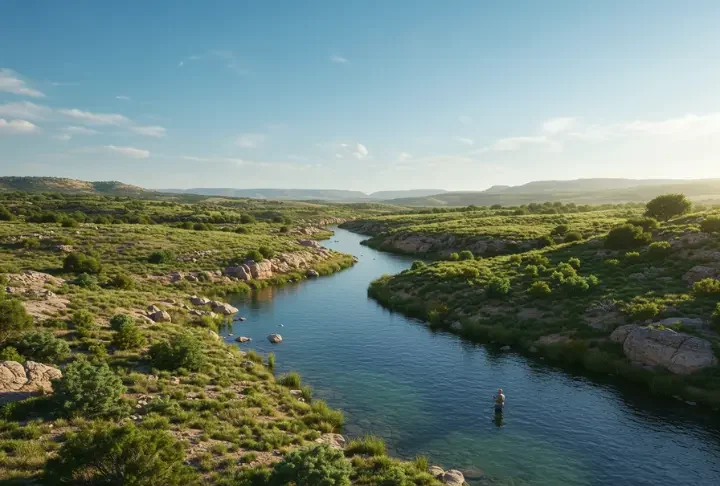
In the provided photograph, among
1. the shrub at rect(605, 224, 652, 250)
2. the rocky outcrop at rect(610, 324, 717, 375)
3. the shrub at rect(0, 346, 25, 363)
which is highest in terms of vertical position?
the shrub at rect(605, 224, 652, 250)

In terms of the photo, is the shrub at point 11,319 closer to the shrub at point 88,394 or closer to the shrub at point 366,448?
the shrub at point 88,394

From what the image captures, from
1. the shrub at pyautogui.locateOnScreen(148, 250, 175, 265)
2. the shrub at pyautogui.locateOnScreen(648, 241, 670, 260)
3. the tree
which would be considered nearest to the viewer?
the shrub at pyautogui.locateOnScreen(648, 241, 670, 260)

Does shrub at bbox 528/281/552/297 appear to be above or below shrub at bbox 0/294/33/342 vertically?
below

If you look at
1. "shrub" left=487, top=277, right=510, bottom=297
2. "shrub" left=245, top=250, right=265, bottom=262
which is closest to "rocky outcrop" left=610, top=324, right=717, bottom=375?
"shrub" left=487, top=277, right=510, bottom=297

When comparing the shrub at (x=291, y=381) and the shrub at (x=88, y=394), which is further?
the shrub at (x=291, y=381)

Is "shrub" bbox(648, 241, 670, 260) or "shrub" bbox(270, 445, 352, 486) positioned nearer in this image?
"shrub" bbox(270, 445, 352, 486)

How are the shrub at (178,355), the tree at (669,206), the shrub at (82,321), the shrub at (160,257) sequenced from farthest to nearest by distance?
1. the tree at (669,206)
2. the shrub at (160,257)
3. the shrub at (82,321)
4. the shrub at (178,355)

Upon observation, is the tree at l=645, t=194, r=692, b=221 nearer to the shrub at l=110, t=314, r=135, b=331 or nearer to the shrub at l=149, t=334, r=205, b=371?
the shrub at l=149, t=334, r=205, b=371

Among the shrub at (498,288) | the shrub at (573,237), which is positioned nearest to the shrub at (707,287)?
the shrub at (498,288)

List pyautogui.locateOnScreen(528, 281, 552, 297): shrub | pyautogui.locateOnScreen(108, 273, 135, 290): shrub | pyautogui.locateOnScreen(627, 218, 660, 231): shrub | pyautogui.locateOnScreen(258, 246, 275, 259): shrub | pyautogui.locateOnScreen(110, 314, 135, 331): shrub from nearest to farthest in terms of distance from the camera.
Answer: pyautogui.locateOnScreen(110, 314, 135, 331): shrub, pyautogui.locateOnScreen(528, 281, 552, 297): shrub, pyautogui.locateOnScreen(108, 273, 135, 290): shrub, pyautogui.locateOnScreen(627, 218, 660, 231): shrub, pyautogui.locateOnScreen(258, 246, 275, 259): shrub
